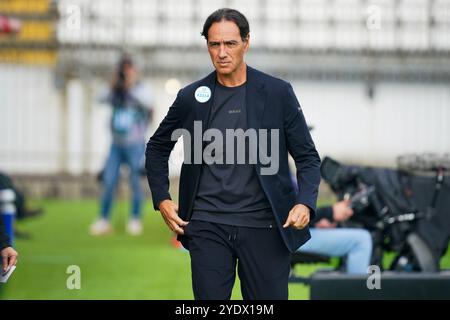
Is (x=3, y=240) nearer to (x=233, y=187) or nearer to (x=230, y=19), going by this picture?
(x=233, y=187)

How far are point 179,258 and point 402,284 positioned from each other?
372cm

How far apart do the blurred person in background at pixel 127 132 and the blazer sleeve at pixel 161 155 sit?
7.28m

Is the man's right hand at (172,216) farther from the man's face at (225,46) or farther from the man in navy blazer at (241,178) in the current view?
the man's face at (225,46)

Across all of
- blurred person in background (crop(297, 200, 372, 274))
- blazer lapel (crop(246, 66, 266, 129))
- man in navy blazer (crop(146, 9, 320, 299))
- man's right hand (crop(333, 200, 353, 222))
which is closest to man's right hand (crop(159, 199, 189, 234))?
man in navy blazer (crop(146, 9, 320, 299))

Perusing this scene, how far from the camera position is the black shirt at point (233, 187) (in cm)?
506

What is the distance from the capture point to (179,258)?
1065 centimetres

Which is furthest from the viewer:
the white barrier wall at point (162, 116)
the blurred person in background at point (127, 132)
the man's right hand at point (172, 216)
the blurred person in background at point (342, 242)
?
the white barrier wall at point (162, 116)

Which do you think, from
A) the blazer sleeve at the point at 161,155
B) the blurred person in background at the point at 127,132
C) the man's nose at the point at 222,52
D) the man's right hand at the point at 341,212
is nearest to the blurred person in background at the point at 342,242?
the man's right hand at the point at 341,212

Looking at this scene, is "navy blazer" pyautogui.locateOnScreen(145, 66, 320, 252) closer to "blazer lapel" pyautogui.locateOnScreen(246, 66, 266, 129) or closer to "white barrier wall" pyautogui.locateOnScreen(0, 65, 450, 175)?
"blazer lapel" pyautogui.locateOnScreen(246, 66, 266, 129)

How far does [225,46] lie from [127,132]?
25.3 feet

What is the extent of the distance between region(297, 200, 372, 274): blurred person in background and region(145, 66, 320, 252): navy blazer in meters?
2.67

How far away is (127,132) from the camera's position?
1270 centimetres
